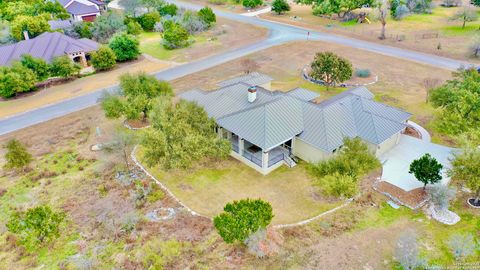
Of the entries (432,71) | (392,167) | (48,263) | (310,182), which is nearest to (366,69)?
(432,71)

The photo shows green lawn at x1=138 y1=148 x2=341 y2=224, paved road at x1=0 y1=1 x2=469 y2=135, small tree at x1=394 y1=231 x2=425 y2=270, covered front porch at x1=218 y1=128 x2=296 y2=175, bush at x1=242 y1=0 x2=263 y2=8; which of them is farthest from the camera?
bush at x1=242 y1=0 x2=263 y2=8

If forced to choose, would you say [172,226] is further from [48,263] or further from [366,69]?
[366,69]

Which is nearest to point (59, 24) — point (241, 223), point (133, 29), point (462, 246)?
point (133, 29)

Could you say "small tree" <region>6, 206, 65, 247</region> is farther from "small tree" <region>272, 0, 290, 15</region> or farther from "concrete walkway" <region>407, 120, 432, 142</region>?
"small tree" <region>272, 0, 290, 15</region>

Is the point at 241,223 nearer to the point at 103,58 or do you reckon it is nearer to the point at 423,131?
the point at 423,131

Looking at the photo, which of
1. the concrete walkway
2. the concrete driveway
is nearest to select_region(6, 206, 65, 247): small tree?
the concrete driveway

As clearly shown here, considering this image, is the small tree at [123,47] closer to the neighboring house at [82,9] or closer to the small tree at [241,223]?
the neighboring house at [82,9]
